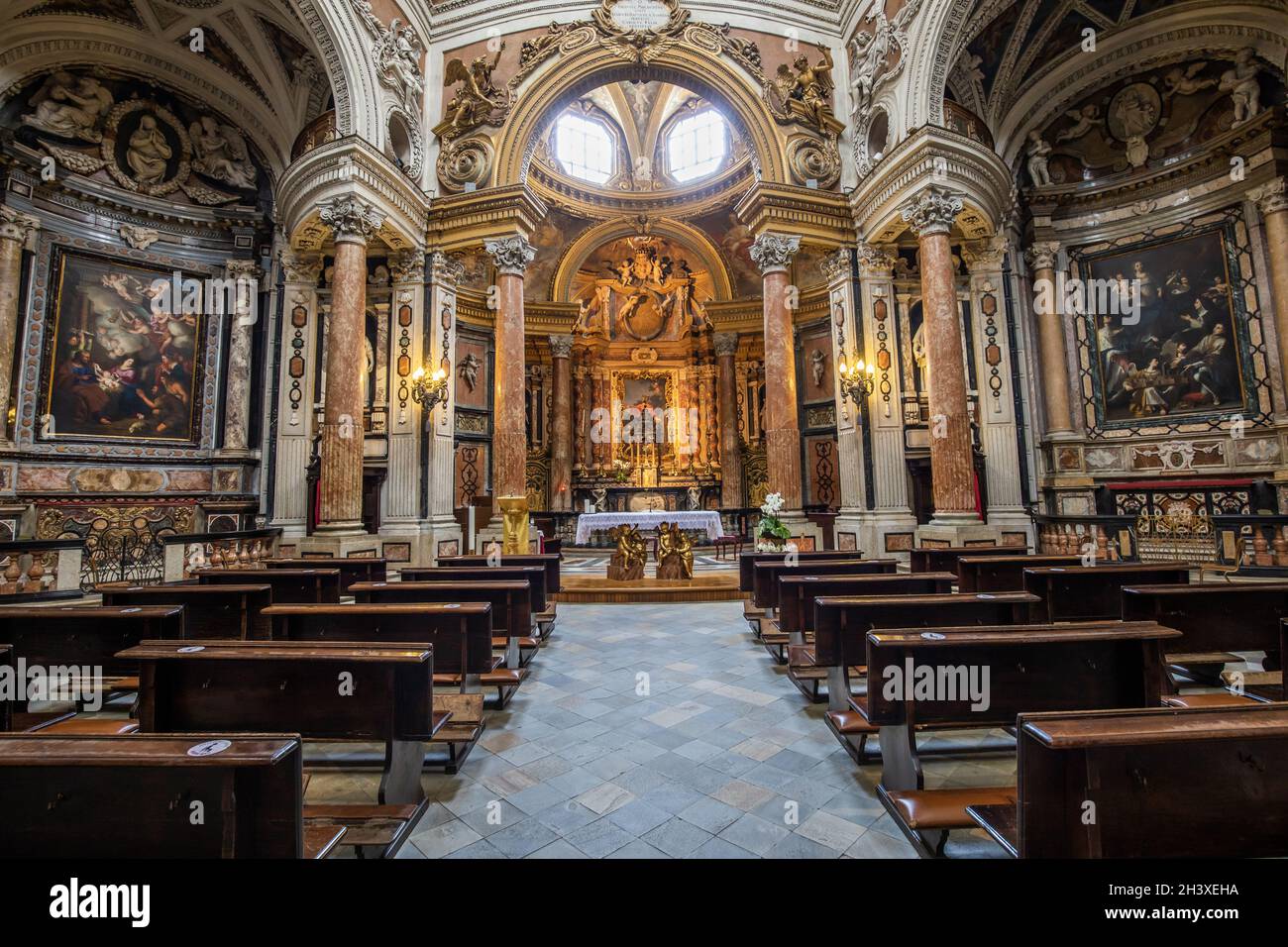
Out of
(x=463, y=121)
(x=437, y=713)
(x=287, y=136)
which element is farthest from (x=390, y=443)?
(x=437, y=713)

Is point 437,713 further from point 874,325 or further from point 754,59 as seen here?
point 754,59

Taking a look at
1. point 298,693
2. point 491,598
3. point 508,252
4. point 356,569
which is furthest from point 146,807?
point 508,252

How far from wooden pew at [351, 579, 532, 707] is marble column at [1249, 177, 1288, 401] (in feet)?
48.5

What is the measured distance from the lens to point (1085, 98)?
12383mm

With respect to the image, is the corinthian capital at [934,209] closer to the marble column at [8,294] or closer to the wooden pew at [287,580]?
the wooden pew at [287,580]

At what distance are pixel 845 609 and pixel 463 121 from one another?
42.8 ft

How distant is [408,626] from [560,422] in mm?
15347

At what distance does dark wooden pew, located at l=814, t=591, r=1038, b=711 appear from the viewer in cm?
347

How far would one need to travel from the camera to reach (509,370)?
11281 mm

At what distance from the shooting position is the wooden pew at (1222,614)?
3434 millimetres

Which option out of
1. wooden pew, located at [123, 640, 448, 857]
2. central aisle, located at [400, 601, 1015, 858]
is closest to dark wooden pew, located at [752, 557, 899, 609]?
central aisle, located at [400, 601, 1015, 858]

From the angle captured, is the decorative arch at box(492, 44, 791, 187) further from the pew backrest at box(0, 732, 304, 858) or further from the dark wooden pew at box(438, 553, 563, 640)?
the pew backrest at box(0, 732, 304, 858)

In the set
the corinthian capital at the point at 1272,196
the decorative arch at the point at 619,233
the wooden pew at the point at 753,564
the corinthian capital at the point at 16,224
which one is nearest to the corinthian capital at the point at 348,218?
the corinthian capital at the point at 16,224
